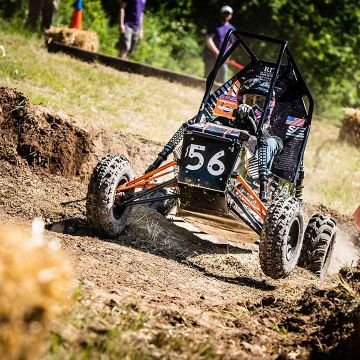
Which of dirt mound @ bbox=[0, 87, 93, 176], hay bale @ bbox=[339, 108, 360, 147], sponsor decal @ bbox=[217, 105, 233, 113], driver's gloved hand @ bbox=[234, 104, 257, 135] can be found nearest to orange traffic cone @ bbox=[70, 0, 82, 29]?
hay bale @ bbox=[339, 108, 360, 147]

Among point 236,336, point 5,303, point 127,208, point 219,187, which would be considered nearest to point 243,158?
point 219,187

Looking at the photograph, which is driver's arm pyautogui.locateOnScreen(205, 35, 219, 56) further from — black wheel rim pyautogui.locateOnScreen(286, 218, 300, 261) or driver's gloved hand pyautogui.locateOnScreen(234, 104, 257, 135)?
black wheel rim pyautogui.locateOnScreen(286, 218, 300, 261)

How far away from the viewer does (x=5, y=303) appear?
9.52ft

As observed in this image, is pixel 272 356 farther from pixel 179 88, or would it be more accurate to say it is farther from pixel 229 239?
pixel 179 88

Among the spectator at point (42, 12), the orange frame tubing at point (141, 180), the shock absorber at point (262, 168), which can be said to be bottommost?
the orange frame tubing at point (141, 180)

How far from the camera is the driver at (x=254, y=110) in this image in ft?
25.4

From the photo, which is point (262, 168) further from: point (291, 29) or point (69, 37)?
point (291, 29)

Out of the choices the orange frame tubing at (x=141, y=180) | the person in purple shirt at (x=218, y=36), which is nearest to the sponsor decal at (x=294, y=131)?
the orange frame tubing at (x=141, y=180)

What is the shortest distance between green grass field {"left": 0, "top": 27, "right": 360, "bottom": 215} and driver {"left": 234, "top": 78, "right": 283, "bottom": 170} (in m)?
2.64

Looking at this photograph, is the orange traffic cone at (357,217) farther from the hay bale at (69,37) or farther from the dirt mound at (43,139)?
the hay bale at (69,37)

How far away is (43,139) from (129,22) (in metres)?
9.88

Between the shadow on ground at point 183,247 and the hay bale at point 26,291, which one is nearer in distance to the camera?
the hay bale at point 26,291

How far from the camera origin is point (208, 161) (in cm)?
700

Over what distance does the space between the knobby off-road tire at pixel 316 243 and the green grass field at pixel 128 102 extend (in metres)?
3.49
